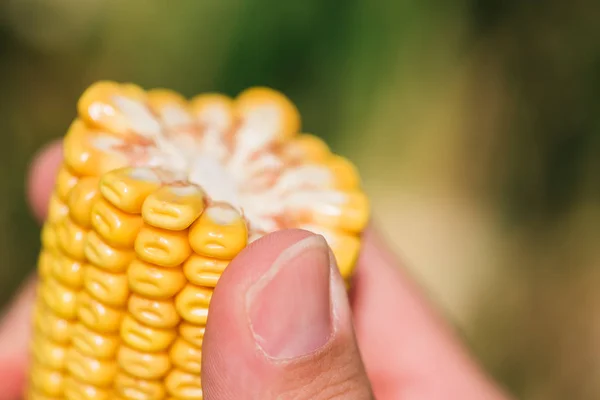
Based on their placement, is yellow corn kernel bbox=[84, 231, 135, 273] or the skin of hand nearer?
the skin of hand

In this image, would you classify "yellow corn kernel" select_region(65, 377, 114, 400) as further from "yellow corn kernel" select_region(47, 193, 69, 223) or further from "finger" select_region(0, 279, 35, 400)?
"finger" select_region(0, 279, 35, 400)

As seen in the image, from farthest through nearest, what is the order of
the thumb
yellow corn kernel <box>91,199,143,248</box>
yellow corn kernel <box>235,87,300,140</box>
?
1. yellow corn kernel <box>235,87,300,140</box>
2. yellow corn kernel <box>91,199,143,248</box>
3. the thumb

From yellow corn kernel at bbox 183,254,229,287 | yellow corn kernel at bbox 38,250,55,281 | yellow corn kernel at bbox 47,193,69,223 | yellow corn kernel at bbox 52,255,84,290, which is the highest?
yellow corn kernel at bbox 47,193,69,223

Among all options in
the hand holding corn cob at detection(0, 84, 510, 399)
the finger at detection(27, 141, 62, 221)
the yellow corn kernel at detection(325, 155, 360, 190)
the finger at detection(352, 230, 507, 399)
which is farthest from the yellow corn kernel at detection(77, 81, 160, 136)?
the finger at detection(352, 230, 507, 399)

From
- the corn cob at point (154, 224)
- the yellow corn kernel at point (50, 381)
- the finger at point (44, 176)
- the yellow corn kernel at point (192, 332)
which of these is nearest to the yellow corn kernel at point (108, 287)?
the corn cob at point (154, 224)

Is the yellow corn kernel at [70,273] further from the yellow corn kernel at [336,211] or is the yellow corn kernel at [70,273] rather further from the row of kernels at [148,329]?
the yellow corn kernel at [336,211]

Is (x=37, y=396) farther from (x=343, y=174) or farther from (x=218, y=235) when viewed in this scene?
(x=343, y=174)
